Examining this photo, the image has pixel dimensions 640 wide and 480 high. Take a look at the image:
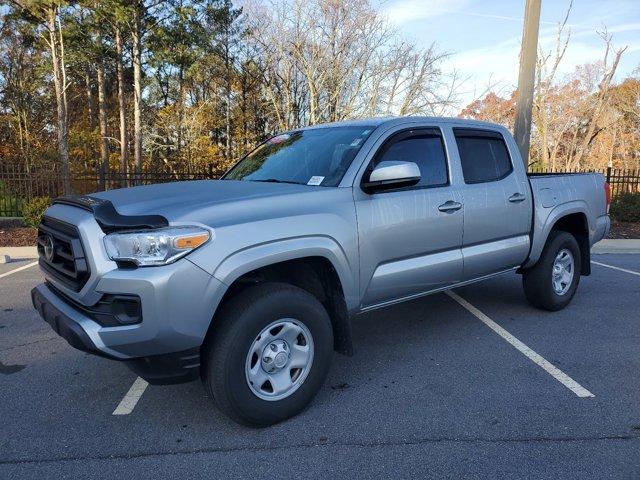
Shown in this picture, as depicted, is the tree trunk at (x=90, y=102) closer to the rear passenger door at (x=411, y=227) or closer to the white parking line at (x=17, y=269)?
the white parking line at (x=17, y=269)

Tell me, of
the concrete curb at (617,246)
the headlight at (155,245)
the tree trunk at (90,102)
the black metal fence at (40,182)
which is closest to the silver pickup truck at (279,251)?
the headlight at (155,245)

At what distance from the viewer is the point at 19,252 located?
8.80 meters

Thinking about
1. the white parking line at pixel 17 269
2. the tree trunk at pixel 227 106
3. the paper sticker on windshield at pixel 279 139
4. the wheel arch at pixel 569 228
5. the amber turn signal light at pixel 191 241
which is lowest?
the white parking line at pixel 17 269

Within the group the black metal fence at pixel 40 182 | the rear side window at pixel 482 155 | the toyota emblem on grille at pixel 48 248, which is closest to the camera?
Result: the toyota emblem on grille at pixel 48 248

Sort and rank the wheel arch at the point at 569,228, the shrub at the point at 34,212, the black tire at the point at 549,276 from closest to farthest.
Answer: the wheel arch at the point at 569,228 < the black tire at the point at 549,276 < the shrub at the point at 34,212

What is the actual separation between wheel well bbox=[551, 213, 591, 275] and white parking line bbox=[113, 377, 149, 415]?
14.2 ft

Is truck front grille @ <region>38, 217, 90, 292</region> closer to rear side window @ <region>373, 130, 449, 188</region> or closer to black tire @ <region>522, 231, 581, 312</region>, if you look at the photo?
rear side window @ <region>373, 130, 449, 188</region>

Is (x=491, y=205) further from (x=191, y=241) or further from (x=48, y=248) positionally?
(x=48, y=248)

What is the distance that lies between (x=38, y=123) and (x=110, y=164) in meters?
7.33

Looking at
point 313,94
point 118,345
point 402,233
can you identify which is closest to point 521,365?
point 402,233

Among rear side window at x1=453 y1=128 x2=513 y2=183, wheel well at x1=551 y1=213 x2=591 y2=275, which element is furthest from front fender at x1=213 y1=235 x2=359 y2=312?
wheel well at x1=551 y1=213 x2=591 y2=275

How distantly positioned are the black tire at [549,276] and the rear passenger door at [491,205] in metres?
0.39

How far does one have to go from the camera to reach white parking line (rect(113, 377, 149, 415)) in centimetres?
320

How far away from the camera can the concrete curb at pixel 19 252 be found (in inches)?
339
